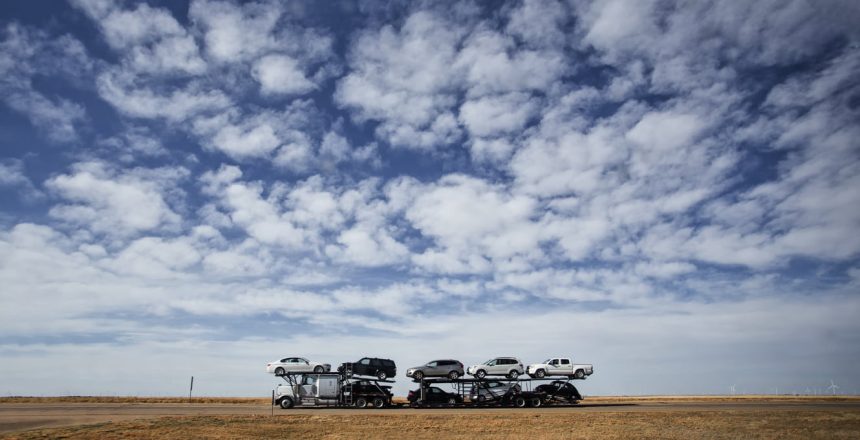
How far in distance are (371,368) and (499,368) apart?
843 cm

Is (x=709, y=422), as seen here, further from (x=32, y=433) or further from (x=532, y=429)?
(x=32, y=433)

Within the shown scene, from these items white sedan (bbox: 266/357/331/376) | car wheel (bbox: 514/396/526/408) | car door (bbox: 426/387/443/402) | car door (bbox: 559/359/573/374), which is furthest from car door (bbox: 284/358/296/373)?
car door (bbox: 559/359/573/374)

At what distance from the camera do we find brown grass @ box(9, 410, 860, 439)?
68.7ft

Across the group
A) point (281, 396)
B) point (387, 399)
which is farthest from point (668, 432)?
point (281, 396)

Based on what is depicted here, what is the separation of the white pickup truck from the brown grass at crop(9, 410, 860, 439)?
7.72 m

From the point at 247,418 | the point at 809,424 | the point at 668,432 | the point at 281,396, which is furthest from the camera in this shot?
the point at 281,396

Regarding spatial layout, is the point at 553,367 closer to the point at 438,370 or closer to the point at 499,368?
the point at 499,368

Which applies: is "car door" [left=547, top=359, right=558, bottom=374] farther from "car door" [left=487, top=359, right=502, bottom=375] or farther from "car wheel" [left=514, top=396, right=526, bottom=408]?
"car door" [left=487, top=359, right=502, bottom=375]

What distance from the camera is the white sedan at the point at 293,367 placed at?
35.5 meters

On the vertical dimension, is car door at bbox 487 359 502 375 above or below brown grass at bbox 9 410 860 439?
above

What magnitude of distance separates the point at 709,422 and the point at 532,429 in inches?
353

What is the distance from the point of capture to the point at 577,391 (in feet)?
115

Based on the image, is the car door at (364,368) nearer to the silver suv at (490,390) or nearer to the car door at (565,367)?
the silver suv at (490,390)

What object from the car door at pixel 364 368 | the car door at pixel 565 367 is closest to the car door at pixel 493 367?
the car door at pixel 565 367
